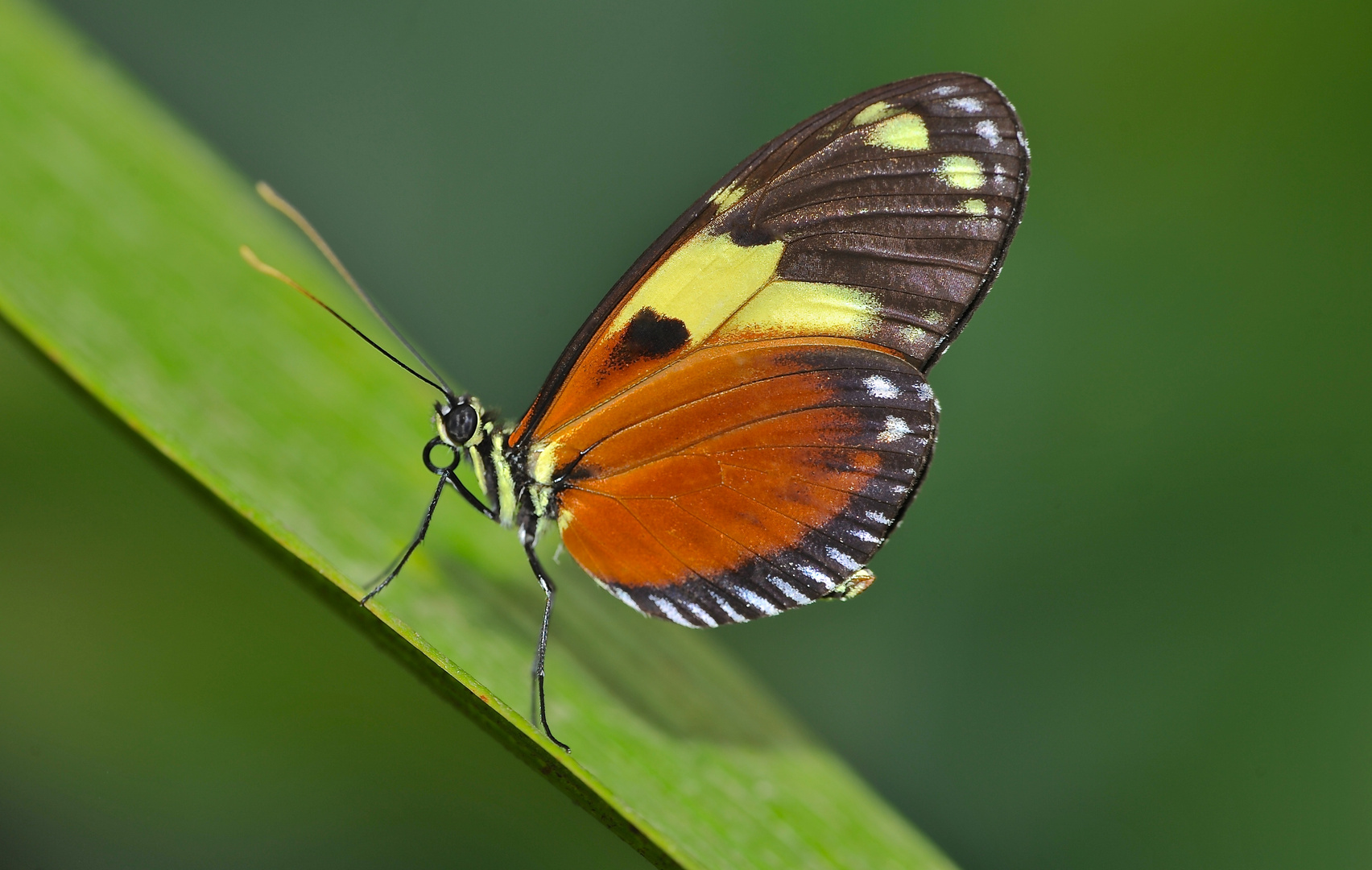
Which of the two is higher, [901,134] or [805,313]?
[901,134]

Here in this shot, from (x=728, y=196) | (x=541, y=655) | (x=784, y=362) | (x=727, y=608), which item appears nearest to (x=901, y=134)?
(x=728, y=196)

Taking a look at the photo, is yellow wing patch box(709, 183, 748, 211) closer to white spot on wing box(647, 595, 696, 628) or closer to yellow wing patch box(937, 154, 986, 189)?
yellow wing patch box(937, 154, 986, 189)

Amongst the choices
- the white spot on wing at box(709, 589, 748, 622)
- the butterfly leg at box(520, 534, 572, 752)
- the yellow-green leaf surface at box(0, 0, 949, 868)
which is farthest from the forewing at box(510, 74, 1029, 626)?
the yellow-green leaf surface at box(0, 0, 949, 868)

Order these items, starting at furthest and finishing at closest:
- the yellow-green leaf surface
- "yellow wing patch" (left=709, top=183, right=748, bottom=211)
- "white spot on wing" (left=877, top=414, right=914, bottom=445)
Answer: "white spot on wing" (left=877, top=414, right=914, bottom=445) < "yellow wing patch" (left=709, top=183, right=748, bottom=211) < the yellow-green leaf surface

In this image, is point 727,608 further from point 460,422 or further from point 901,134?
point 901,134

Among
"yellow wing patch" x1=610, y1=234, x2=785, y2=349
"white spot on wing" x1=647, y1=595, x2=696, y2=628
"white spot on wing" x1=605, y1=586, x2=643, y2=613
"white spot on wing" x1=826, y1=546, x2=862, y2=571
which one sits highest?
"yellow wing patch" x1=610, y1=234, x2=785, y2=349

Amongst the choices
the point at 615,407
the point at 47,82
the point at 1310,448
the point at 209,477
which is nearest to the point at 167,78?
the point at 47,82
